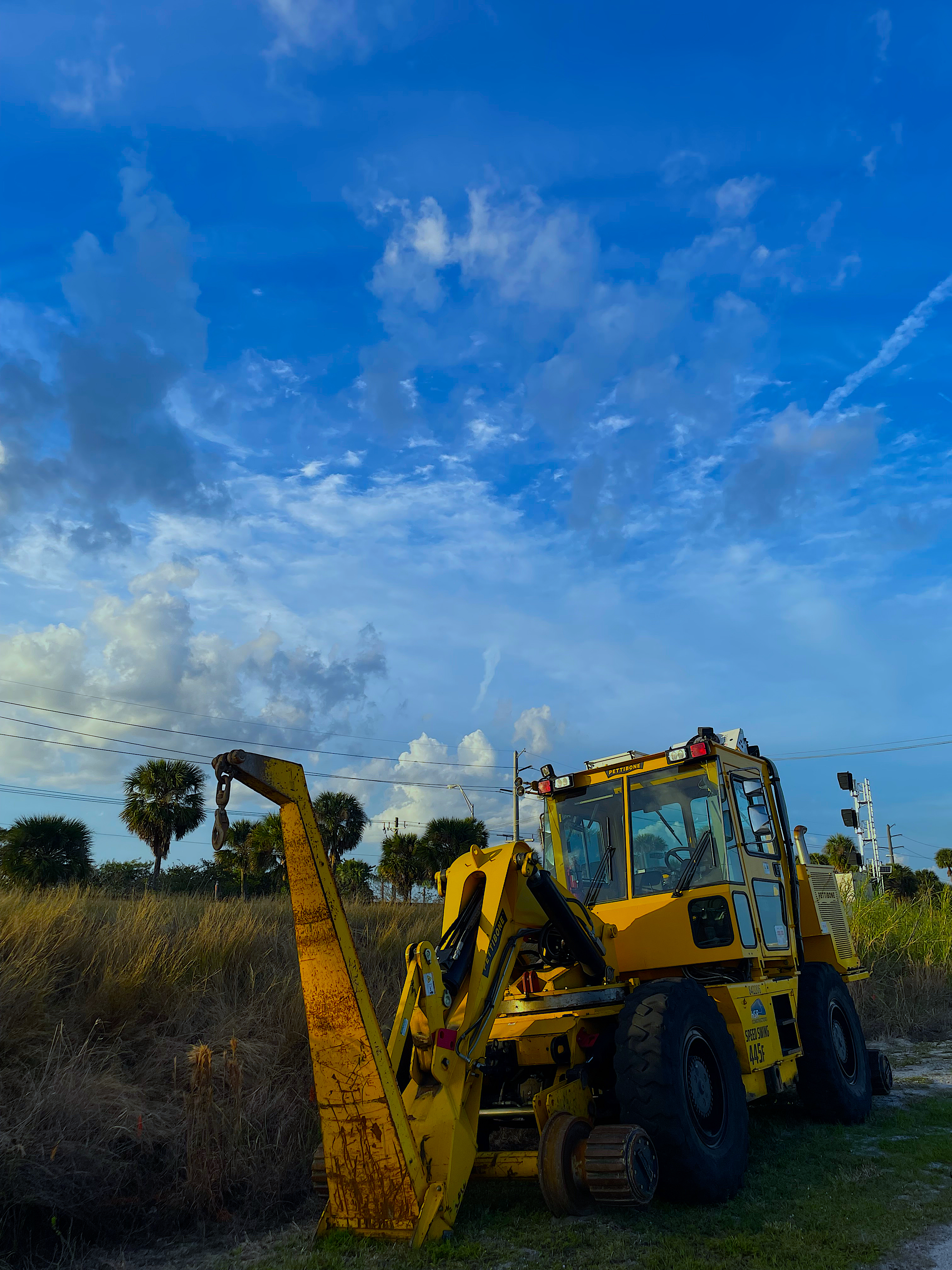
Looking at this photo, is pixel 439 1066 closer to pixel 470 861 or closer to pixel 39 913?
pixel 470 861

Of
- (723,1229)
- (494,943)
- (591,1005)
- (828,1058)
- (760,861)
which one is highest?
(760,861)

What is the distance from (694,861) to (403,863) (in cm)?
3135

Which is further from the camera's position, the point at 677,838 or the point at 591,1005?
the point at 677,838

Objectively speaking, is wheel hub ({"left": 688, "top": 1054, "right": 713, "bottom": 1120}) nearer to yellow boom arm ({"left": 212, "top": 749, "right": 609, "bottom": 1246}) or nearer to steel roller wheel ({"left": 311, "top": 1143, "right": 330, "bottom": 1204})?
yellow boom arm ({"left": 212, "top": 749, "right": 609, "bottom": 1246})

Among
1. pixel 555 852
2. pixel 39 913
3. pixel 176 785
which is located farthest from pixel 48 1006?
pixel 176 785

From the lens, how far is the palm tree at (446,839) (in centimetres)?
3750

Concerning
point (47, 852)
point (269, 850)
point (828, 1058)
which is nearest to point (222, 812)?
point (828, 1058)

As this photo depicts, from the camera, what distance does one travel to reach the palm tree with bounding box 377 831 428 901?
3734 cm

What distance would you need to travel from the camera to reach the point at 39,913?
8523 millimetres

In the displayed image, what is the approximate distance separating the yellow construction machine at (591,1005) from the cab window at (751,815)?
3 cm

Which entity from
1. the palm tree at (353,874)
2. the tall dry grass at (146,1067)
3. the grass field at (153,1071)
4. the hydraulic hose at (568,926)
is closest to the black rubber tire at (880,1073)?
the grass field at (153,1071)

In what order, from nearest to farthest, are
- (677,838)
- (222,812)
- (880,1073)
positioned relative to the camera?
(222,812) → (677,838) → (880,1073)

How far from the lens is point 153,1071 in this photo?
7238mm

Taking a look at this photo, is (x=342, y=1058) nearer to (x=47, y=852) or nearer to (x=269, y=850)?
(x=47, y=852)
